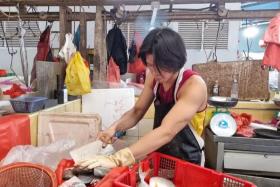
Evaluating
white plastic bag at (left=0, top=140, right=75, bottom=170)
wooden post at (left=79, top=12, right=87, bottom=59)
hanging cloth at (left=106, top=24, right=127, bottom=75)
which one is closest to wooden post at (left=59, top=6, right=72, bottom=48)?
wooden post at (left=79, top=12, right=87, bottom=59)

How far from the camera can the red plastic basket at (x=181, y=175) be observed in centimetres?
99

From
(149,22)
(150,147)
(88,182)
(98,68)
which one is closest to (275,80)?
(149,22)

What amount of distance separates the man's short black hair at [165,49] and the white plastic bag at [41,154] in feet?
2.65

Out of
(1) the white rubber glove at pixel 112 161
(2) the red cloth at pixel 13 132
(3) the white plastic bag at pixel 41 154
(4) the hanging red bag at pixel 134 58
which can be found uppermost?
(4) the hanging red bag at pixel 134 58

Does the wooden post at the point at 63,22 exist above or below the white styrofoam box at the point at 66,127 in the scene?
above

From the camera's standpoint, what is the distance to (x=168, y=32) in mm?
1270

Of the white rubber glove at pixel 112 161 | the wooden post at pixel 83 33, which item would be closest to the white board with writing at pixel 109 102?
the wooden post at pixel 83 33

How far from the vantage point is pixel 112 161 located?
3.39ft

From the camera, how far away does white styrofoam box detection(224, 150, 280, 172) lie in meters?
2.15

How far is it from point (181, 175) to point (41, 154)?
2.77 ft

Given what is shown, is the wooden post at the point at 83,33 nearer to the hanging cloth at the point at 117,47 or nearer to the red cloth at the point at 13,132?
the hanging cloth at the point at 117,47

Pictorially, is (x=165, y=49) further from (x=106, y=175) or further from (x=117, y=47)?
(x=117, y=47)

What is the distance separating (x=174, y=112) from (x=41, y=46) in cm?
214

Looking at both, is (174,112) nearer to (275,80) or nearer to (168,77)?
(168,77)
